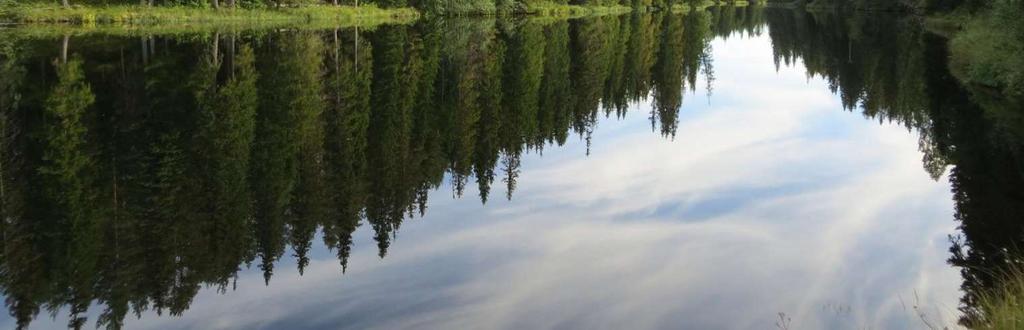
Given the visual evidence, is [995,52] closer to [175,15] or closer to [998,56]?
[998,56]

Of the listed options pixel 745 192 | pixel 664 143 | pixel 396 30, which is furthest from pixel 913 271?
pixel 396 30

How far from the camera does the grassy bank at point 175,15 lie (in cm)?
5628

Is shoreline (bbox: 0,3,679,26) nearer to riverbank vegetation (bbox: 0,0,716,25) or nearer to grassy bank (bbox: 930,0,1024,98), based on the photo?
riverbank vegetation (bbox: 0,0,716,25)

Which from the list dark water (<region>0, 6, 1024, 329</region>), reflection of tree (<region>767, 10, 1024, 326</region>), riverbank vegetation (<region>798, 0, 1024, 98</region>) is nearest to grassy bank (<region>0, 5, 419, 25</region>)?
dark water (<region>0, 6, 1024, 329</region>)

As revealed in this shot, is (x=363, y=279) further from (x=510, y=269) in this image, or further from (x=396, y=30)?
(x=396, y=30)

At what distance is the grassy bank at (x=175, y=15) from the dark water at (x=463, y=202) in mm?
20464

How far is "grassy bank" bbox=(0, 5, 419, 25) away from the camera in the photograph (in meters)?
56.3

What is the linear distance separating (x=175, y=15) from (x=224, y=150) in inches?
1920

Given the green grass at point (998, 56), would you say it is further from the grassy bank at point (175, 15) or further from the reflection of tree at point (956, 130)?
the grassy bank at point (175, 15)

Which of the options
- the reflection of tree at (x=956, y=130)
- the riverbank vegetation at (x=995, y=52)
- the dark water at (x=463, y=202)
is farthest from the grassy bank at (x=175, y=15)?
the riverbank vegetation at (x=995, y=52)

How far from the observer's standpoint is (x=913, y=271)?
47.1ft

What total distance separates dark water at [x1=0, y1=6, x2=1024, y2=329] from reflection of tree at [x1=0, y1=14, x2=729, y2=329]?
0.09 metres

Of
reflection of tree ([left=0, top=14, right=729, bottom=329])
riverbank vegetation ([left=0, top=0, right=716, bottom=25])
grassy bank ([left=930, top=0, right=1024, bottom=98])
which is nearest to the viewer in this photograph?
reflection of tree ([left=0, top=14, right=729, bottom=329])

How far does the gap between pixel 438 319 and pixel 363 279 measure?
2.27m
